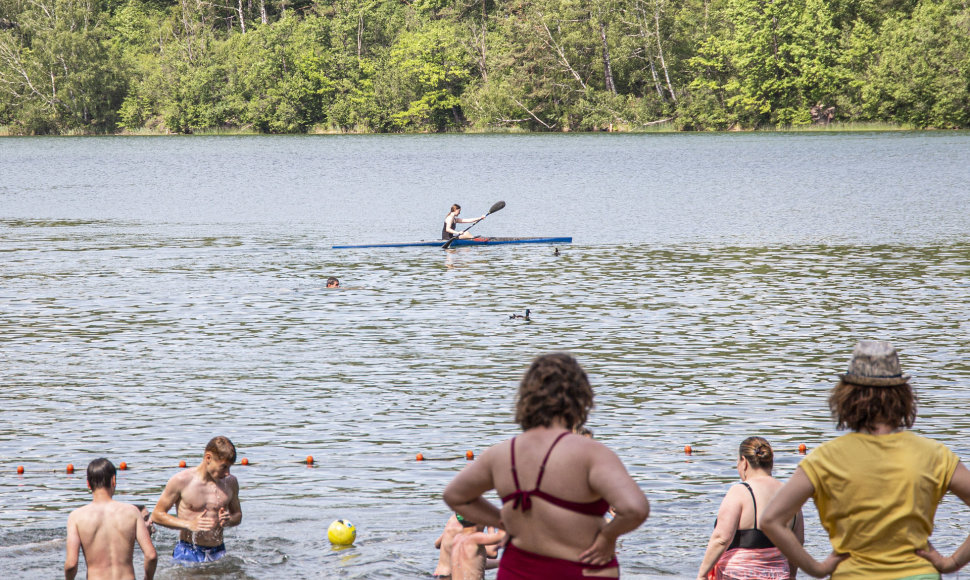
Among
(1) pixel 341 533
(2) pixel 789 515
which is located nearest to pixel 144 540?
(1) pixel 341 533

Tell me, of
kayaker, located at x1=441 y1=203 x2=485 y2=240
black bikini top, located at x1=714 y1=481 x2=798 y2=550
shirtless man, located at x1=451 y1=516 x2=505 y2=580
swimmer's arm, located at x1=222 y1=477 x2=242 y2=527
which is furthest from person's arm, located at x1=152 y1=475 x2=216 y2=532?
kayaker, located at x1=441 y1=203 x2=485 y2=240

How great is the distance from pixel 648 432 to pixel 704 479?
209 cm

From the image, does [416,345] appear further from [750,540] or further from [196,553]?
[750,540]

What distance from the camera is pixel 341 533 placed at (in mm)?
11211

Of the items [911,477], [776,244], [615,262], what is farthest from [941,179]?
[911,477]

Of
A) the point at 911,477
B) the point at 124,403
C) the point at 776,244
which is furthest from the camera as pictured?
the point at 776,244

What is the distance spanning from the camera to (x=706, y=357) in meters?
19.9

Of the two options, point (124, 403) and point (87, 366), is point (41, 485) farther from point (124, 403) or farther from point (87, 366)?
point (87, 366)

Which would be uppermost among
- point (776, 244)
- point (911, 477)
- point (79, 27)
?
point (79, 27)

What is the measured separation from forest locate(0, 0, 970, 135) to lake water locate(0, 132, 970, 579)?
48.8 m

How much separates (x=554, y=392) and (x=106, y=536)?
453cm

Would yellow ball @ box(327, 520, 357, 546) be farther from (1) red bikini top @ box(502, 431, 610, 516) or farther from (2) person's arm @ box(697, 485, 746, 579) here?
(1) red bikini top @ box(502, 431, 610, 516)

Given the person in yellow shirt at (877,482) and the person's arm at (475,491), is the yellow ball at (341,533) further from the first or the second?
the person in yellow shirt at (877,482)

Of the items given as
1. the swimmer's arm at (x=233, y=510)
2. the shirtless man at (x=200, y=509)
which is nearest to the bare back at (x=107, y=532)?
the shirtless man at (x=200, y=509)
